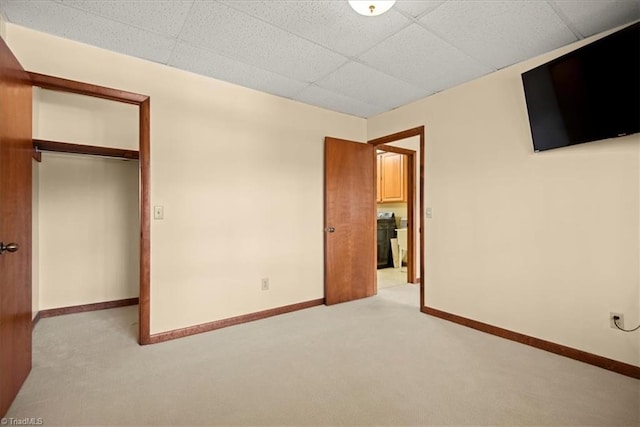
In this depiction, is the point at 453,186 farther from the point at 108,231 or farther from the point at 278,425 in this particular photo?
the point at 108,231

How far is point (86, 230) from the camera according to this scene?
3.48m

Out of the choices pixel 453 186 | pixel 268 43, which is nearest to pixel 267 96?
pixel 268 43

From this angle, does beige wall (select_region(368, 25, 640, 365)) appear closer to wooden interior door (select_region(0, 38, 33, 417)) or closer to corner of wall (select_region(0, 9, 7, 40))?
wooden interior door (select_region(0, 38, 33, 417))

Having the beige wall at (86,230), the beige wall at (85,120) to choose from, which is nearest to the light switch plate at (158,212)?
the beige wall at (85,120)

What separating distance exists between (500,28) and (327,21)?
1146 mm

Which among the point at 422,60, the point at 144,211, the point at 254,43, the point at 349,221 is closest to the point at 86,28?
the point at 254,43

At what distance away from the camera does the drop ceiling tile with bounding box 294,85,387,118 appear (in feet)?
10.4

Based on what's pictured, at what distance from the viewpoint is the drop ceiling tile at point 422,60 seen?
2213mm

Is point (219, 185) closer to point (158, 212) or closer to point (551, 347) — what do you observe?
point (158, 212)

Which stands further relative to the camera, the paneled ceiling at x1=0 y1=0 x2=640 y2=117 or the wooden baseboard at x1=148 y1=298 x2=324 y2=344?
the wooden baseboard at x1=148 y1=298 x2=324 y2=344

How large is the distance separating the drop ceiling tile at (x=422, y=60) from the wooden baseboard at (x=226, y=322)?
248 centimetres

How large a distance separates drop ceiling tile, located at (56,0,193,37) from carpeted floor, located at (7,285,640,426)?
228 cm

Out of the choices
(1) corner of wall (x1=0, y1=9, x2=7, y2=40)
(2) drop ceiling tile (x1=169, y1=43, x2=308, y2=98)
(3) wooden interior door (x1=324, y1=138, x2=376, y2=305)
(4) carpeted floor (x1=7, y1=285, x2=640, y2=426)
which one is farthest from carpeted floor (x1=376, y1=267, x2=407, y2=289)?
(1) corner of wall (x1=0, y1=9, x2=7, y2=40)

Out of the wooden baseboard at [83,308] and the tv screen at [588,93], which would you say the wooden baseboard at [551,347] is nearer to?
the tv screen at [588,93]
